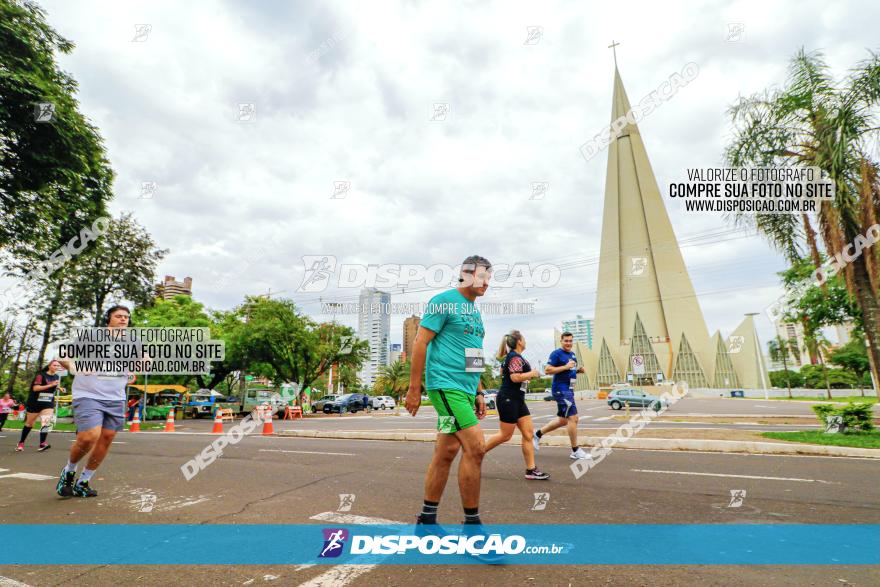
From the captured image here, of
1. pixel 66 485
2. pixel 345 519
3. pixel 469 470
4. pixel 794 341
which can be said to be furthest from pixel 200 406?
pixel 794 341

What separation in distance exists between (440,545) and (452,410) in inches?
36.0

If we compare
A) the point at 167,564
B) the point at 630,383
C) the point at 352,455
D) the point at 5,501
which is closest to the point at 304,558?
the point at 167,564

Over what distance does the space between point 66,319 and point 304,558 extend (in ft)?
84.8

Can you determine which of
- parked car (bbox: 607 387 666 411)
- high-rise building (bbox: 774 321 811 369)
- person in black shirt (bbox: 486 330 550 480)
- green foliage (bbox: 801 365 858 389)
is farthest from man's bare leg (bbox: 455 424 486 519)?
green foliage (bbox: 801 365 858 389)

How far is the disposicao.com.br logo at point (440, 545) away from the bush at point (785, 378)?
259 feet

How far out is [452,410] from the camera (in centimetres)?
304

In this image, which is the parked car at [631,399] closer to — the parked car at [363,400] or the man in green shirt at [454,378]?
the parked car at [363,400]

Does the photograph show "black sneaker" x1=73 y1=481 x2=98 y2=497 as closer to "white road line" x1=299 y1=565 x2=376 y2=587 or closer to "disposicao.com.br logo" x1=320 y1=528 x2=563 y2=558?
"disposicao.com.br logo" x1=320 y1=528 x2=563 y2=558

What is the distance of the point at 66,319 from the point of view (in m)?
21.8

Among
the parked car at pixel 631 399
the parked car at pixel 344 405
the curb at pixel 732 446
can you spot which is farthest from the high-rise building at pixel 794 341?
the parked car at pixel 344 405

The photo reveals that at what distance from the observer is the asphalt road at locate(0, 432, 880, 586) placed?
2.55 m

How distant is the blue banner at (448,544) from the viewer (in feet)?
9.18

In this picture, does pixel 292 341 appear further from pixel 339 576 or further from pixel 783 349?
pixel 783 349

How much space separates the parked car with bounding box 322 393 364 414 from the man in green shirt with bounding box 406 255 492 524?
108ft
